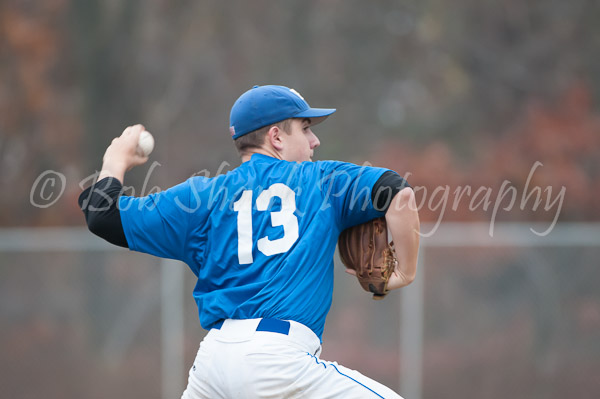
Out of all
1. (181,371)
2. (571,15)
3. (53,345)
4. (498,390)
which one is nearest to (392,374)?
(498,390)

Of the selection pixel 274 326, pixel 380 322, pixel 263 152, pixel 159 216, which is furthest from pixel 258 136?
pixel 380 322

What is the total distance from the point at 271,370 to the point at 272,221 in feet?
1.74

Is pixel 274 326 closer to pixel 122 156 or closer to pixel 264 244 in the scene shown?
pixel 264 244

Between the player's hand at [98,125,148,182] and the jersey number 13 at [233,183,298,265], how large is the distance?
0.49m

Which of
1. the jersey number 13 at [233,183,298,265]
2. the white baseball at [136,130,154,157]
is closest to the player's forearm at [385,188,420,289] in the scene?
the jersey number 13 at [233,183,298,265]

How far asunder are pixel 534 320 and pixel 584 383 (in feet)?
2.44

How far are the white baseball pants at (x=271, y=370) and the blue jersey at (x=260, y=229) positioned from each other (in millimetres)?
74

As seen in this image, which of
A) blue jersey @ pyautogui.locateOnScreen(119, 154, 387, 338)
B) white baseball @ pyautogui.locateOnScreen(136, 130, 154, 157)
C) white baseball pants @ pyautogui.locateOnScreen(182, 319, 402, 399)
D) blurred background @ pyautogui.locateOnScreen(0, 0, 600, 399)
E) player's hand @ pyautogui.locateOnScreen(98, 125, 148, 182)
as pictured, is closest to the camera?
white baseball pants @ pyautogui.locateOnScreen(182, 319, 402, 399)

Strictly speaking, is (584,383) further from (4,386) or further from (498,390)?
(4,386)

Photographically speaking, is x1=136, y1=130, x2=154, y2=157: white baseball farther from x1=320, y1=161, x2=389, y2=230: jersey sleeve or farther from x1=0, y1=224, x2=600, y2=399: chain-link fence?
x1=0, y1=224, x2=600, y2=399: chain-link fence

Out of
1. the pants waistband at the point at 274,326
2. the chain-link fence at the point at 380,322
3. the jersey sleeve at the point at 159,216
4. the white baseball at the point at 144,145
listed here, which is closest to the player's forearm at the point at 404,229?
the pants waistband at the point at 274,326

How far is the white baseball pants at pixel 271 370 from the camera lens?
2465 millimetres

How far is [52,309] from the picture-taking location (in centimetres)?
737

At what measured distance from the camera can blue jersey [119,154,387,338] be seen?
2584 millimetres
